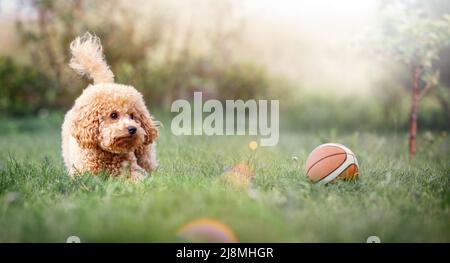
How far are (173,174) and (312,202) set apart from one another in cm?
126

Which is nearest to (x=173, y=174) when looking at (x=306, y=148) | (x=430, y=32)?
(x=306, y=148)

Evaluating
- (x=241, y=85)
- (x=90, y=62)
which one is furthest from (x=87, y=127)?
(x=241, y=85)

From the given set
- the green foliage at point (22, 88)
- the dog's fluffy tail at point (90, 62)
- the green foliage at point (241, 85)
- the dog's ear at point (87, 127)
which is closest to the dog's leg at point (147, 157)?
the dog's ear at point (87, 127)

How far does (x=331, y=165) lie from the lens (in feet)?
12.5

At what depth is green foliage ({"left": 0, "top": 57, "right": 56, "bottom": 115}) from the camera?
9930 mm

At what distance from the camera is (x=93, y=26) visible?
32.7 ft

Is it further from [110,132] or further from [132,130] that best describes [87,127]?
[132,130]

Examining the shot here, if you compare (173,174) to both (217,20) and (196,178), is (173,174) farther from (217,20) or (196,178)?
(217,20)

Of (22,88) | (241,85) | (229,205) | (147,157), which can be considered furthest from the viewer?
(241,85)

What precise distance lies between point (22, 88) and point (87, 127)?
6738 mm

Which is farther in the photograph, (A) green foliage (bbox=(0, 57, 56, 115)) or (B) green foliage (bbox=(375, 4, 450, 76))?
(A) green foliage (bbox=(0, 57, 56, 115))

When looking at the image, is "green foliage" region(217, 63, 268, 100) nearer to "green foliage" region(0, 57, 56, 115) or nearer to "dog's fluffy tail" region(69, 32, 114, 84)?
"green foliage" region(0, 57, 56, 115)

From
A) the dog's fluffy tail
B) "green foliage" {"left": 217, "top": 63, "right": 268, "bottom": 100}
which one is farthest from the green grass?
"green foliage" {"left": 217, "top": 63, "right": 268, "bottom": 100}

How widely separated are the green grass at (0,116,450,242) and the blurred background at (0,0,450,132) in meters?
5.62
